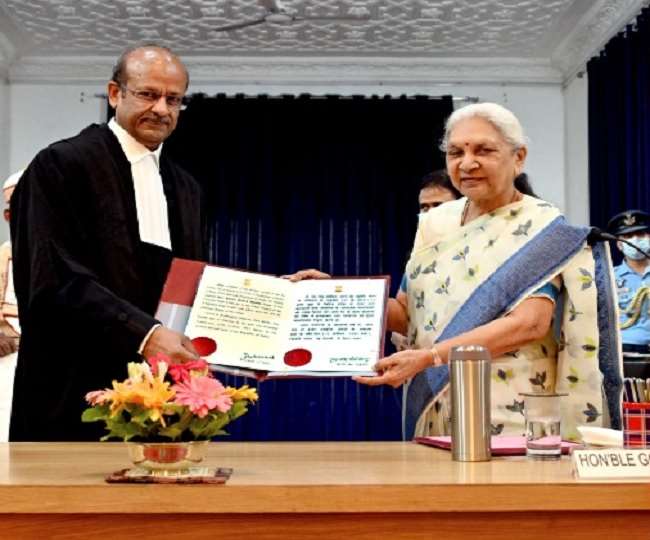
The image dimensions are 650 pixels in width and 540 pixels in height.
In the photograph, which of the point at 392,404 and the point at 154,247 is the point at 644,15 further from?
the point at 154,247

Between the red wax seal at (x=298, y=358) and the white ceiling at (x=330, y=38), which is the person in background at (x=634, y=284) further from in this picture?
A: the red wax seal at (x=298, y=358)

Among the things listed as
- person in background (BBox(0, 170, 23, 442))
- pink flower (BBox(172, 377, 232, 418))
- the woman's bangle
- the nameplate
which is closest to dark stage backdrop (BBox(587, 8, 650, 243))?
person in background (BBox(0, 170, 23, 442))

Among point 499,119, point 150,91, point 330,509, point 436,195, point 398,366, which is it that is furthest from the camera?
point 436,195

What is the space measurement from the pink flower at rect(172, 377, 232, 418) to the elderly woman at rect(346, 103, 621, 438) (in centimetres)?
85

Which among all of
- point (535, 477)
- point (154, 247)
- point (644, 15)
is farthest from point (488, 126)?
point (644, 15)

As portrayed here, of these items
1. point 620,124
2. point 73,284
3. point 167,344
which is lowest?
point 167,344

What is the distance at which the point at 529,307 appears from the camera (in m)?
2.31

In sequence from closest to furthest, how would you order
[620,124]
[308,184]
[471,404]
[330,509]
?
[330,509] < [471,404] < [620,124] < [308,184]

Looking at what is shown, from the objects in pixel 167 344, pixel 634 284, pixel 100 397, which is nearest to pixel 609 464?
pixel 100 397

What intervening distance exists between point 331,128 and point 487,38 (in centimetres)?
139

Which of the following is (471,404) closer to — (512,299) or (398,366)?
(398,366)

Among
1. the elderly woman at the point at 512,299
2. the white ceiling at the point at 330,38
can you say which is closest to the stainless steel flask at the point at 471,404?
the elderly woman at the point at 512,299

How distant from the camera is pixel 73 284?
230cm

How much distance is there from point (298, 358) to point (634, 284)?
4.04m
